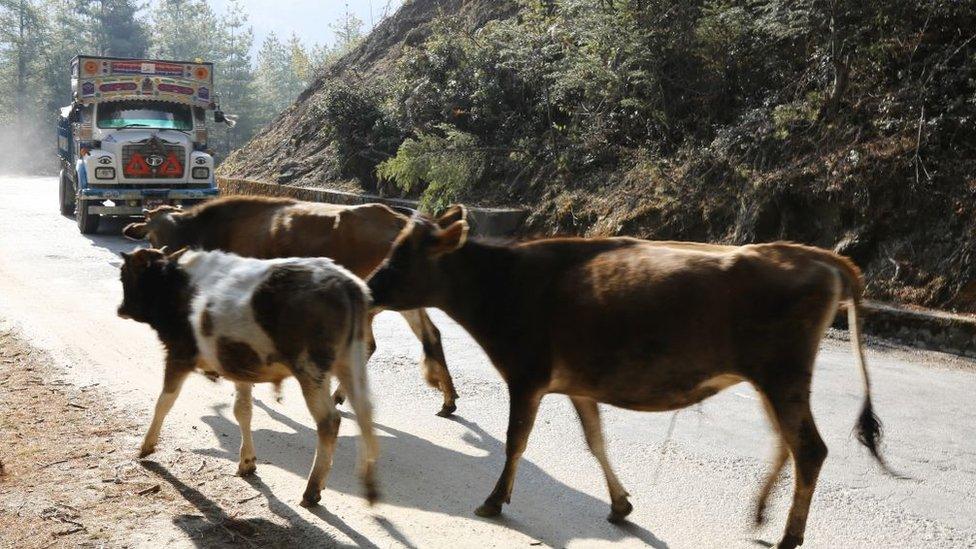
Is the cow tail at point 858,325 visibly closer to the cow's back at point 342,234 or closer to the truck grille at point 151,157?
the cow's back at point 342,234

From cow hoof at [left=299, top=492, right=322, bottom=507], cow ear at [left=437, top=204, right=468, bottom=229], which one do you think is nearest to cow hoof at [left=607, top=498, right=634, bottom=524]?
cow hoof at [left=299, top=492, right=322, bottom=507]

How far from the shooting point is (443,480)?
5.83 metres

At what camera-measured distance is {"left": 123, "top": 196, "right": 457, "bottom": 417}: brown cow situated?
7.41 metres

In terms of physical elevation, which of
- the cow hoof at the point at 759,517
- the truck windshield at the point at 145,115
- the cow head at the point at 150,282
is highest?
the truck windshield at the point at 145,115

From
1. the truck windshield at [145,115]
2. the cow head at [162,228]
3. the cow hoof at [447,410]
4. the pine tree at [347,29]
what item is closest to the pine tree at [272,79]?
the pine tree at [347,29]

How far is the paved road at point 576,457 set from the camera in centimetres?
502

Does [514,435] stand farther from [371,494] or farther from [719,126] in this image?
[719,126]

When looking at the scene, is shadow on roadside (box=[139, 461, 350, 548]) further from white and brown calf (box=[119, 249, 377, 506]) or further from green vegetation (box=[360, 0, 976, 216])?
green vegetation (box=[360, 0, 976, 216])

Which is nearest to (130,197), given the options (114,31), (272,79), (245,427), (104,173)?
(104,173)

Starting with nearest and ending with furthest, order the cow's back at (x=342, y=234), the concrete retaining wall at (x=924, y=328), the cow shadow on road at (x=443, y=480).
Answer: the cow shadow on road at (x=443, y=480) < the cow's back at (x=342, y=234) < the concrete retaining wall at (x=924, y=328)

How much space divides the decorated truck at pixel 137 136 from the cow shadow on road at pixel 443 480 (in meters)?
13.8

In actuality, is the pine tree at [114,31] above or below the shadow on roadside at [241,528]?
above

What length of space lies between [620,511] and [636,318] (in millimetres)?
1129

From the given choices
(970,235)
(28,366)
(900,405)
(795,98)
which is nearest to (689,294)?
(900,405)
